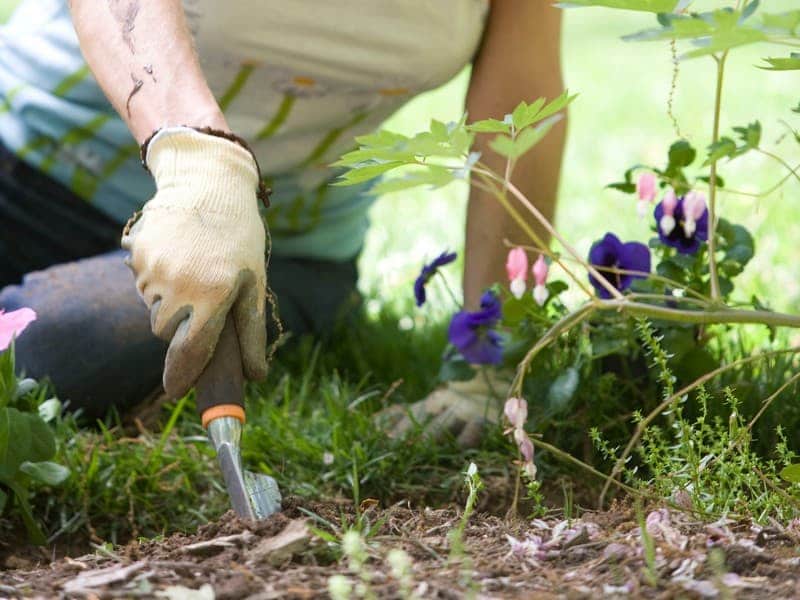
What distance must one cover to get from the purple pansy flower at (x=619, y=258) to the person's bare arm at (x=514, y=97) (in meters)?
0.36

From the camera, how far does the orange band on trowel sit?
143 centimetres

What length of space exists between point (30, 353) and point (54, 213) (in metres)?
0.46

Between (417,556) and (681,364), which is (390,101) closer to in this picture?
(681,364)

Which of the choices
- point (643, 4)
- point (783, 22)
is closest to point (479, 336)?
point (643, 4)

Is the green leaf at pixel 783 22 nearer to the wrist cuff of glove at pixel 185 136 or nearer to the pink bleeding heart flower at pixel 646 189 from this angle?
the pink bleeding heart flower at pixel 646 189

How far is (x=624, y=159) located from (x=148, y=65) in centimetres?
296

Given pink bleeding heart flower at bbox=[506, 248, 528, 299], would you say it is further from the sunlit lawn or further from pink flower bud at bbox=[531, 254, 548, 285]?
the sunlit lawn

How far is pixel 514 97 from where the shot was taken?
7.35 feet

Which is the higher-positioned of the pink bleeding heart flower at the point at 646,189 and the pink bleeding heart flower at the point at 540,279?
the pink bleeding heart flower at the point at 646,189

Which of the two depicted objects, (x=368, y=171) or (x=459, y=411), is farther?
(x=459, y=411)

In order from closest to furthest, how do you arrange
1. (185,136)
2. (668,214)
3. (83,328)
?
(185,136) → (668,214) → (83,328)

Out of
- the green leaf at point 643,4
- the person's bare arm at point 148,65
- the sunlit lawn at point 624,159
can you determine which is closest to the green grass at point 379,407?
the sunlit lawn at point 624,159

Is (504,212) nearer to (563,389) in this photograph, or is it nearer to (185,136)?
(563,389)

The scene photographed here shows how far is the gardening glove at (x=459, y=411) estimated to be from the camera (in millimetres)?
1987
